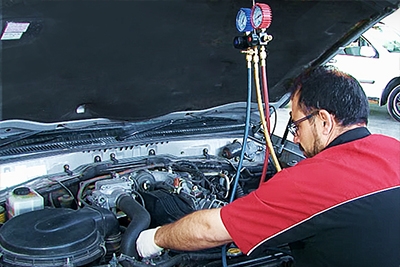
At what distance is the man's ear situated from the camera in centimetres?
146

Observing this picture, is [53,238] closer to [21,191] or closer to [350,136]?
[21,191]

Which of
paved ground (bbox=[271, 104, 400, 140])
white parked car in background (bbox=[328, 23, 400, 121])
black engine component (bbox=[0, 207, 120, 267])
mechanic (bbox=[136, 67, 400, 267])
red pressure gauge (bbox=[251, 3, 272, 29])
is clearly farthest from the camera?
white parked car in background (bbox=[328, 23, 400, 121])

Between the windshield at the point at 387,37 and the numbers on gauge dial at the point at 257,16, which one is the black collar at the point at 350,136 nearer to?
the numbers on gauge dial at the point at 257,16

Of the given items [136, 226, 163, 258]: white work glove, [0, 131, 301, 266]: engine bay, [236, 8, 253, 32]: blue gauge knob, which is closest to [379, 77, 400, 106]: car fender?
[0, 131, 301, 266]: engine bay

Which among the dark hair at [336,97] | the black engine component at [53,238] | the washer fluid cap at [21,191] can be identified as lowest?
the black engine component at [53,238]

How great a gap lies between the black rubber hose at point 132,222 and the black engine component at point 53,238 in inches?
3.4

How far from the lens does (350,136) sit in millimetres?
1441

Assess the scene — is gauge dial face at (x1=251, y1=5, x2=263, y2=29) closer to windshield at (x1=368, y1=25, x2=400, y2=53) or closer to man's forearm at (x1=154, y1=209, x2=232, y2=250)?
man's forearm at (x1=154, y1=209, x2=232, y2=250)

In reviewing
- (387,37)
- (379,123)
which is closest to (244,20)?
(379,123)

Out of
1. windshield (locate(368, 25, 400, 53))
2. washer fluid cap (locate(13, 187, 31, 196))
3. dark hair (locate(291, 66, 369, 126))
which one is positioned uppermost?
windshield (locate(368, 25, 400, 53))

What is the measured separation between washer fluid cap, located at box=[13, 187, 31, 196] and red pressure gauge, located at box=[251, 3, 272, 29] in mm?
1089

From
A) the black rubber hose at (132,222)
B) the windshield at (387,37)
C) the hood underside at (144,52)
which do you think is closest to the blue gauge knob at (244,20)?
the hood underside at (144,52)

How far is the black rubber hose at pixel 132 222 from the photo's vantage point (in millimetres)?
1601

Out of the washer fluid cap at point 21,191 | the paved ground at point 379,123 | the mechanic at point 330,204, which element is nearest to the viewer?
the mechanic at point 330,204
